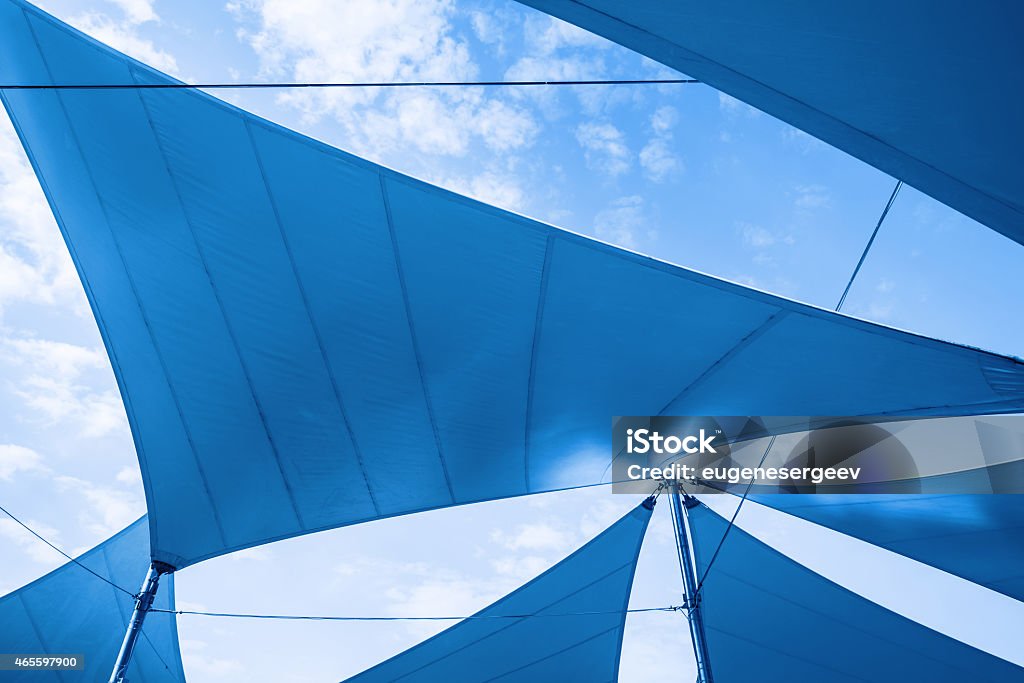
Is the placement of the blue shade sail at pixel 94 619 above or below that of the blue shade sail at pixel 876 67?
below

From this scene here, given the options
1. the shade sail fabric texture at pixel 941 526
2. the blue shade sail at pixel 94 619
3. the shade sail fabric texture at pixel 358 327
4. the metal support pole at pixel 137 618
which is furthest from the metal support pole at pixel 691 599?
the blue shade sail at pixel 94 619

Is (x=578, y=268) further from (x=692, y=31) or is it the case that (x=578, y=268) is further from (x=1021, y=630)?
(x=1021, y=630)

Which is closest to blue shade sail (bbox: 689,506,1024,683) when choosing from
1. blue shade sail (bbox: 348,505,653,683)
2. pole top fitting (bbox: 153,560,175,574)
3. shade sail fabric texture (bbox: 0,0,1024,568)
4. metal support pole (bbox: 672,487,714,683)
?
metal support pole (bbox: 672,487,714,683)

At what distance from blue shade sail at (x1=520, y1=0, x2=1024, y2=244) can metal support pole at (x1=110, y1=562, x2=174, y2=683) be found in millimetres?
5928

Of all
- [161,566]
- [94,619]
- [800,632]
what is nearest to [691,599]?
[800,632]

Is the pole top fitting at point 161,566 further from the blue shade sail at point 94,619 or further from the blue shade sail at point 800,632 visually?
the blue shade sail at point 800,632

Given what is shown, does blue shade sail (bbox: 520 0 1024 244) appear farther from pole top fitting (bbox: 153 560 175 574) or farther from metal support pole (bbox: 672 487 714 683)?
pole top fitting (bbox: 153 560 175 574)

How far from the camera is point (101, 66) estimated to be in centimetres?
346

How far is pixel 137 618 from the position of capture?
542cm

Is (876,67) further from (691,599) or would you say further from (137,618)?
(137,618)

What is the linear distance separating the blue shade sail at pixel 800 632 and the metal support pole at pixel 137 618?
5422mm

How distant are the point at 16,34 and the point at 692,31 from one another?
13.2 feet

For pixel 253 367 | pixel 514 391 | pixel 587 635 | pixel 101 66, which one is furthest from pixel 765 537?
pixel 101 66

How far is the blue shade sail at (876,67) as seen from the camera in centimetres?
165
